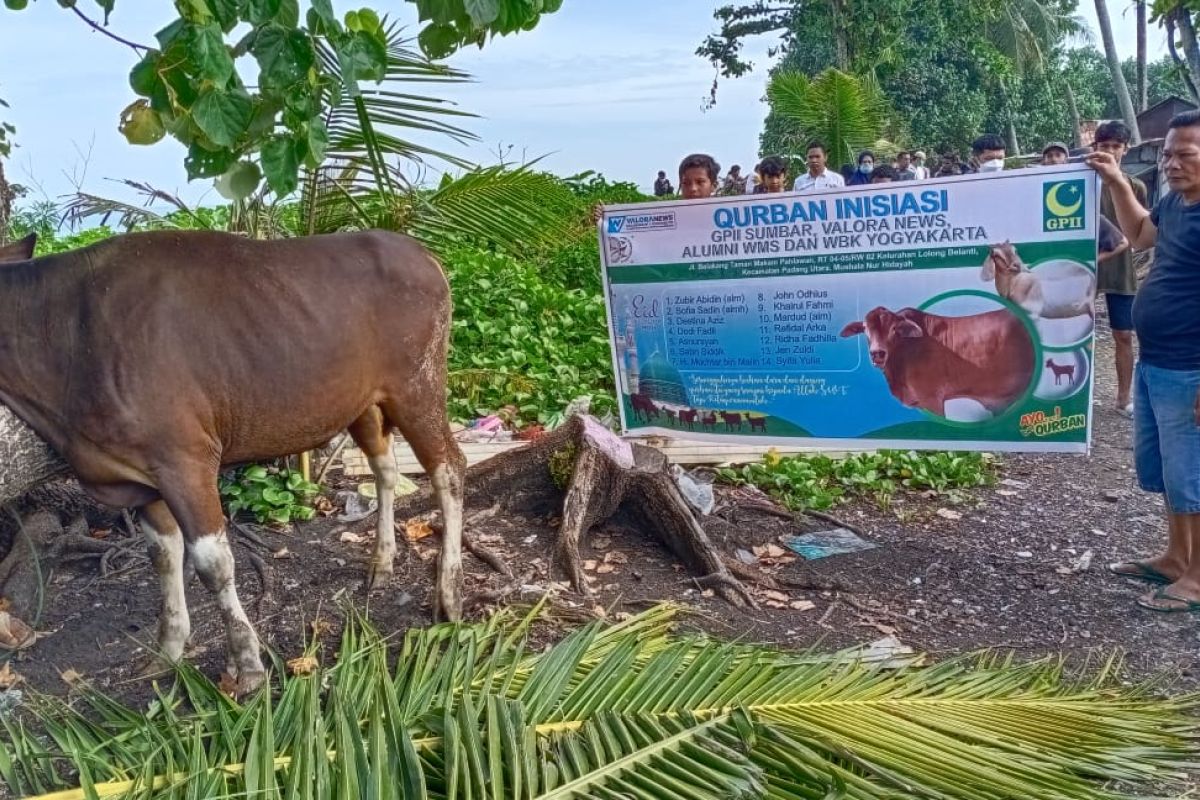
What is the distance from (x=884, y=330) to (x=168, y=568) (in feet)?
11.3

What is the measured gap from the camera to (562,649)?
3.33m

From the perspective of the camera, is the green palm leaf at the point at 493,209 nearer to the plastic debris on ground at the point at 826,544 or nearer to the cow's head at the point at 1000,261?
the plastic debris on ground at the point at 826,544

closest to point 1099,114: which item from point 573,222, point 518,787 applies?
point 573,222

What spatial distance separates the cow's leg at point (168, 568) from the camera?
4.25m

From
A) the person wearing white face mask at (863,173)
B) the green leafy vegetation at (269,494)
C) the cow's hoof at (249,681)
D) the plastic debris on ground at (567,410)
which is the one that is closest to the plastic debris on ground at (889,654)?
the cow's hoof at (249,681)

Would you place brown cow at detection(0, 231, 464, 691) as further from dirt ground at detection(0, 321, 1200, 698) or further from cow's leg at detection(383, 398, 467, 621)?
dirt ground at detection(0, 321, 1200, 698)

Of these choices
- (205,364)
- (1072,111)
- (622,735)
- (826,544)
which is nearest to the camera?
(622,735)

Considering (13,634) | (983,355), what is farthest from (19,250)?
(983,355)

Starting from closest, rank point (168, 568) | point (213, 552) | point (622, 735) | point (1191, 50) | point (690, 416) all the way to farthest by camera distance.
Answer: point (622, 735) < point (213, 552) < point (168, 568) < point (690, 416) < point (1191, 50)

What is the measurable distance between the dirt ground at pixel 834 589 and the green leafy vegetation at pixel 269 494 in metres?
0.13

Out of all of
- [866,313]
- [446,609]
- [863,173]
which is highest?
[863,173]

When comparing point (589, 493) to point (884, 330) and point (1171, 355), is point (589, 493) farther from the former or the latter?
point (1171, 355)

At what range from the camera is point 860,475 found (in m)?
6.60

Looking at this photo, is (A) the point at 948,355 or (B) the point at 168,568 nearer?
(B) the point at 168,568
